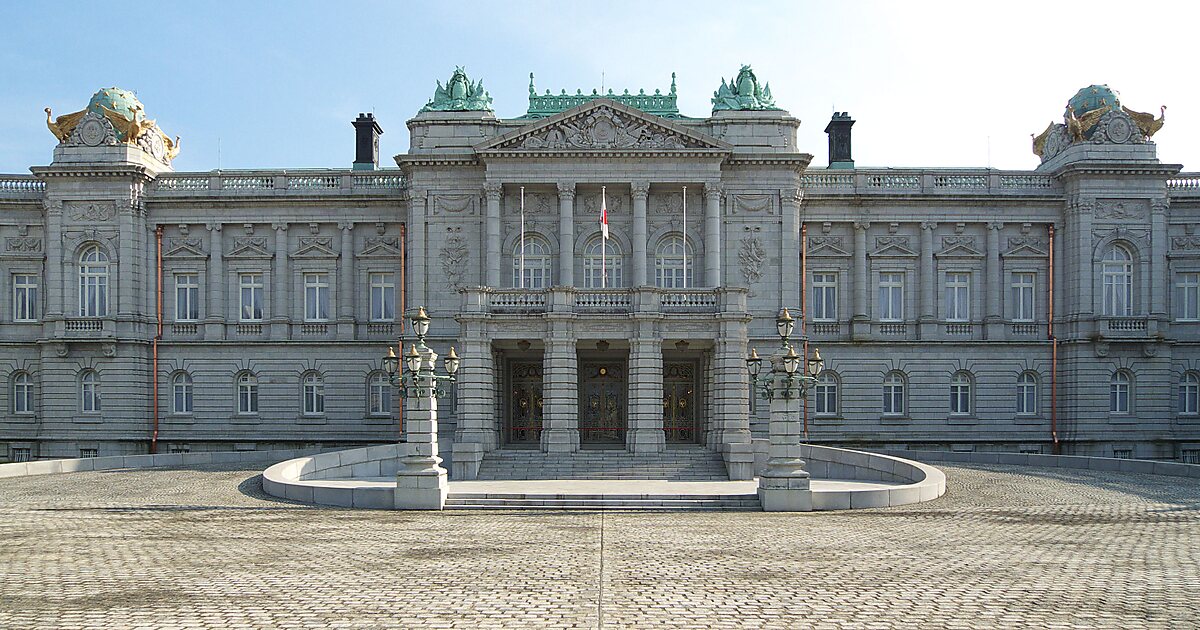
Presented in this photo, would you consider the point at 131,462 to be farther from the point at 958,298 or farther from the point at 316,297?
the point at 958,298

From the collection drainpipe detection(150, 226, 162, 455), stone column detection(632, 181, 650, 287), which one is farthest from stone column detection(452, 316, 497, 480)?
drainpipe detection(150, 226, 162, 455)

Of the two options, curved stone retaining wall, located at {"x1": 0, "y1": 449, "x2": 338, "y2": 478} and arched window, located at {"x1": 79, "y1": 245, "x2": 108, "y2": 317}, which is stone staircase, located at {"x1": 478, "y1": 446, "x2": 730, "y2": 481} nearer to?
curved stone retaining wall, located at {"x1": 0, "y1": 449, "x2": 338, "y2": 478}

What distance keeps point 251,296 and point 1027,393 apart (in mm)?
43693

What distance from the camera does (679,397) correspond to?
1939 inches

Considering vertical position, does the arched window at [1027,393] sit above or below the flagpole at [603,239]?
below

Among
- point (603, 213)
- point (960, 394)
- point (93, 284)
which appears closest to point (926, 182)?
point (960, 394)

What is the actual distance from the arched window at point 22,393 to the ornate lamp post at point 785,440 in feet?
144

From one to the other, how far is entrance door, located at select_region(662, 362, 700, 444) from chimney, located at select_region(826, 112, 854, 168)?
17.5 m

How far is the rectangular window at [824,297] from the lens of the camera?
53938 mm

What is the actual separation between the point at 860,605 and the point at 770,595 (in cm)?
152

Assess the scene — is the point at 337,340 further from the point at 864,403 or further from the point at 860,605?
the point at 860,605

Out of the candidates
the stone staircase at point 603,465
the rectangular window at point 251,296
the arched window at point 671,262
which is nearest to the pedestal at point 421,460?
the stone staircase at point 603,465

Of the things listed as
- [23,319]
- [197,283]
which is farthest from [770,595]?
[23,319]

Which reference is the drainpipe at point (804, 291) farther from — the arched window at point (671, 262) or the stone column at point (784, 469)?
the stone column at point (784, 469)
